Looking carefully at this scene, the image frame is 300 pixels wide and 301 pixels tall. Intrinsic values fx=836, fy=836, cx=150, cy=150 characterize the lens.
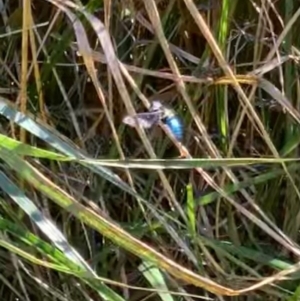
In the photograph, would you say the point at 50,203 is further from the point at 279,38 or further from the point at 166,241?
the point at 279,38

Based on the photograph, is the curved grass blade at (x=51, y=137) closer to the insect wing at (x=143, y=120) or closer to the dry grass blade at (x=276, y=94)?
the insect wing at (x=143, y=120)

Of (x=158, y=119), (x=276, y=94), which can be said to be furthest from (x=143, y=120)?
(x=276, y=94)

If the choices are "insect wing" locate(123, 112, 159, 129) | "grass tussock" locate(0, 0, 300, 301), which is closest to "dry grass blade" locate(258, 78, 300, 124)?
"grass tussock" locate(0, 0, 300, 301)

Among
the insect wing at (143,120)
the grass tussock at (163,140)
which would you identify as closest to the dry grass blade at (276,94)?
the grass tussock at (163,140)

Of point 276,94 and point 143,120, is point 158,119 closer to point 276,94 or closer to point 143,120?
point 143,120

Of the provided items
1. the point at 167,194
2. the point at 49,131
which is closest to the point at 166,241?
the point at 167,194

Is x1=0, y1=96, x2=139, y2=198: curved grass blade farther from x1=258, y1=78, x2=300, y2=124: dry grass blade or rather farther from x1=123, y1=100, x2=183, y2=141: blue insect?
x1=258, y1=78, x2=300, y2=124: dry grass blade
